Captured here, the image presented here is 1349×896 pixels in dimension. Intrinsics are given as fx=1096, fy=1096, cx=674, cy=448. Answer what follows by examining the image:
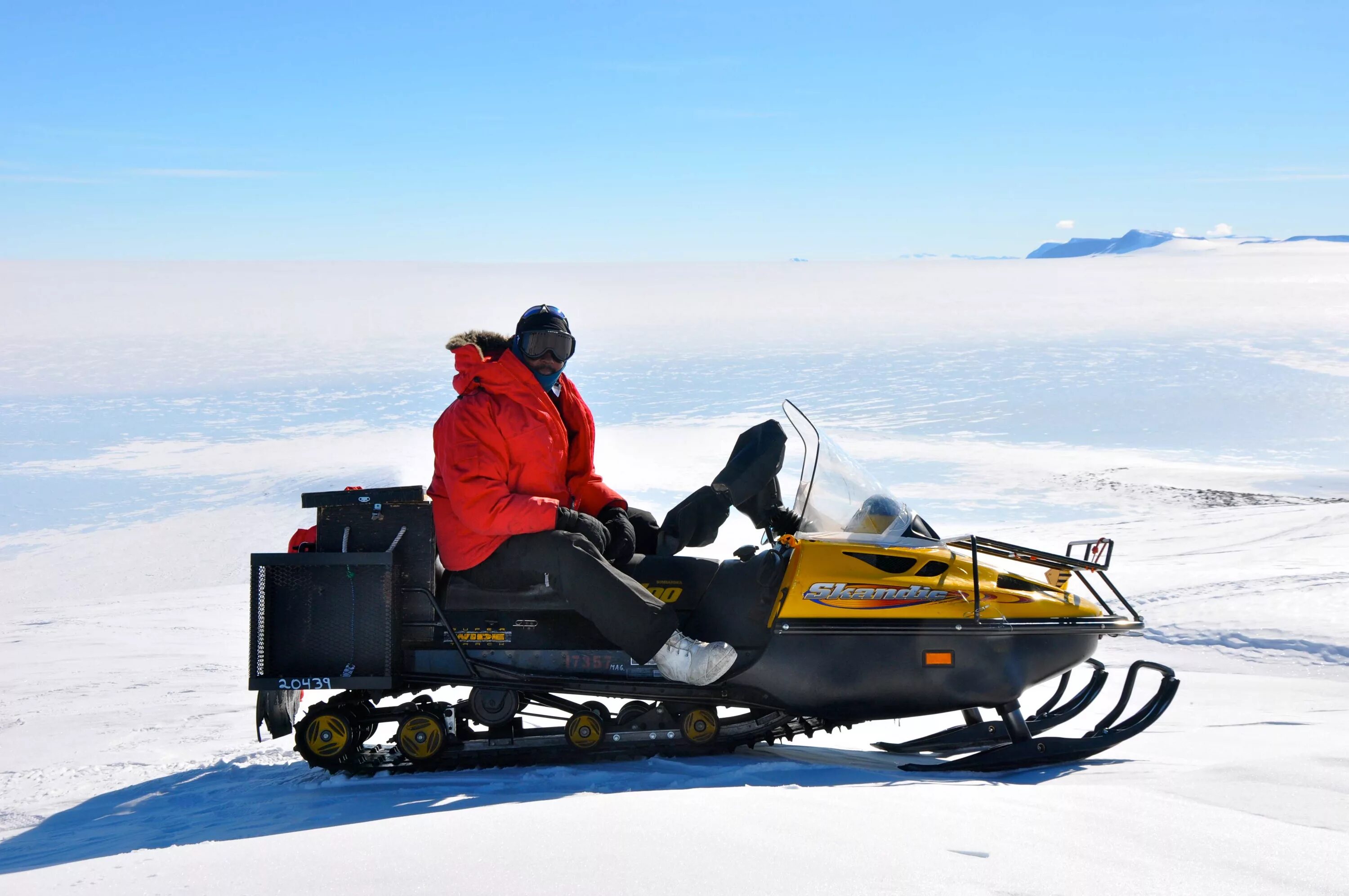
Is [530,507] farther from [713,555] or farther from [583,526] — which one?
[713,555]

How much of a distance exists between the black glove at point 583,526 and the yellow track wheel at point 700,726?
78 centimetres

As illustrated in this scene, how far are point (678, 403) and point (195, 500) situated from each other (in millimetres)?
9707

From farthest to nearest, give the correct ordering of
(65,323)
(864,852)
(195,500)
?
(65,323) < (195,500) < (864,852)

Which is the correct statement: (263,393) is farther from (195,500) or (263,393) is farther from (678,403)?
(195,500)

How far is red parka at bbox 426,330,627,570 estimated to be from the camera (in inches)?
Answer: 157

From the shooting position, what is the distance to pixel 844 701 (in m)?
4.23

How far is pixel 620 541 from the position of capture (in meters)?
4.27

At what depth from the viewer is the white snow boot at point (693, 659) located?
409 centimetres

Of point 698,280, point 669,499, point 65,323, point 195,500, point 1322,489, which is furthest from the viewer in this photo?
point 698,280

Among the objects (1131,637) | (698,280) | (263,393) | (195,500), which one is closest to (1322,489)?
(1131,637)

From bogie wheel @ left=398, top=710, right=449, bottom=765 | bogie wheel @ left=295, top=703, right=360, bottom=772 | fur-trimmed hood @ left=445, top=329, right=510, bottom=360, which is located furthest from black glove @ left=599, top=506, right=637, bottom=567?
bogie wheel @ left=295, top=703, right=360, bottom=772

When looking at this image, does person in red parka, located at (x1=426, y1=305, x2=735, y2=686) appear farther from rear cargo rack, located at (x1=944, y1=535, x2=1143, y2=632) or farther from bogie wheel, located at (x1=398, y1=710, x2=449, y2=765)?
rear cargo rack, located at (x1=944, y1=535, x2=1143, y2=632)

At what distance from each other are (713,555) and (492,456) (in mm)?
4897

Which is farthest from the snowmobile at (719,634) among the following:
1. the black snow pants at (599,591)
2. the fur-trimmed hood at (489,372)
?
the fur-trimmed hood at (489,372)
